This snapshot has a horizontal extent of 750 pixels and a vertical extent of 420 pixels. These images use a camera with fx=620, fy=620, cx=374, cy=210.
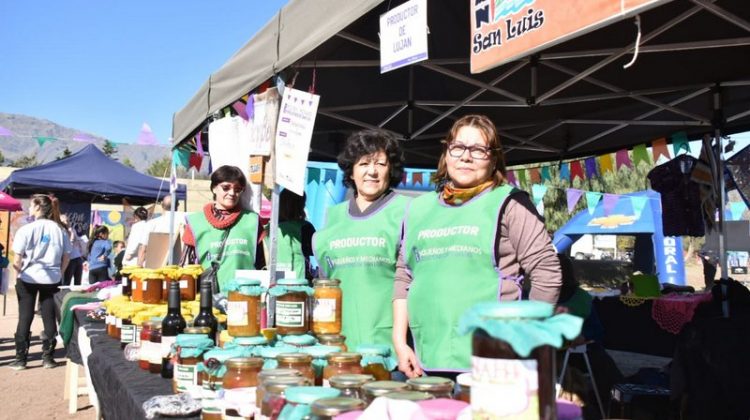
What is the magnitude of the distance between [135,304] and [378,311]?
151 cm

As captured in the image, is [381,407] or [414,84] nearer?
[381,407]

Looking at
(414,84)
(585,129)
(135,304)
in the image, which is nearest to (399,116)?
(414,84)

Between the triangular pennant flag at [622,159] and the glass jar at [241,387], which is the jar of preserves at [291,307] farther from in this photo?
the triangular pennant flag at [622,159]

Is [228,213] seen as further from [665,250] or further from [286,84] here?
[665,250]

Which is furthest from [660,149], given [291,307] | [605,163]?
[291,307]

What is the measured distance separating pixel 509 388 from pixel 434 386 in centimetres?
44

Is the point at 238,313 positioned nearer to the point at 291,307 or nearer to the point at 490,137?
the point at 291,307

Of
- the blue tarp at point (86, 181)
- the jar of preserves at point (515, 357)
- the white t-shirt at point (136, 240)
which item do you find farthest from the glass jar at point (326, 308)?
the blue tarp at point (86, 181)

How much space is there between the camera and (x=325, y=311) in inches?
84.4

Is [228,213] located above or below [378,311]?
above

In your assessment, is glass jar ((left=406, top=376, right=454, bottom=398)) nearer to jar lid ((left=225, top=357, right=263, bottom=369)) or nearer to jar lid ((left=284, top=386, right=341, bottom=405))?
jar lid ((left=284, top=386, right=341, bottom=405))

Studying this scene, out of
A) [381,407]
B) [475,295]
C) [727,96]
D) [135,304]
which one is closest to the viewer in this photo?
[381,407]

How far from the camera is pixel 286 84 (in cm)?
331

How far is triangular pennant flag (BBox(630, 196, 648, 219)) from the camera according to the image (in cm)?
1202
